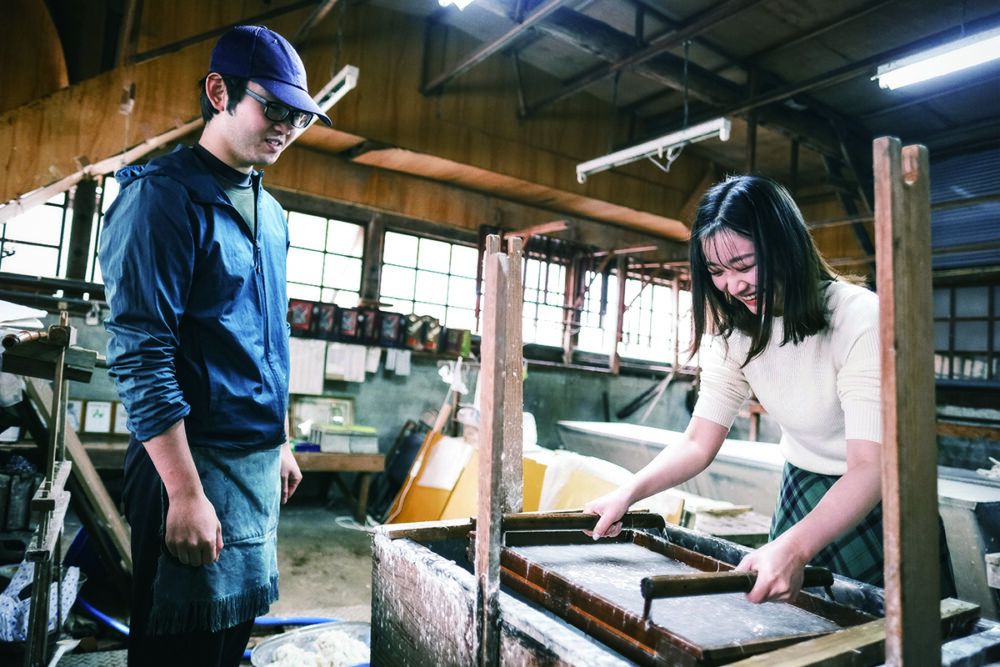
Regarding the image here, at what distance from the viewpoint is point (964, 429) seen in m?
4.44

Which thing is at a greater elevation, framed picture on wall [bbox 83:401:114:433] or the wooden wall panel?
the wooden wall panel

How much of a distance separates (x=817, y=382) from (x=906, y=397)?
781mm

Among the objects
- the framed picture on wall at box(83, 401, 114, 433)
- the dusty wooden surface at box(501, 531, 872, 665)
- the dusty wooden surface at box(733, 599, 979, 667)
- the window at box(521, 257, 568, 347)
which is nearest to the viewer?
the dusty wooden surface at box(733, 599, 979, 667)

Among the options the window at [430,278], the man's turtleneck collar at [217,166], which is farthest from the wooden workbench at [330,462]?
the man's turtleneck collar at [217,166]

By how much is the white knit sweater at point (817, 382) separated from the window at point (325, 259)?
5.91 metres

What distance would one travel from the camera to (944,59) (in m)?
4.32

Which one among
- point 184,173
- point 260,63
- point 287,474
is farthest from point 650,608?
point 260,63

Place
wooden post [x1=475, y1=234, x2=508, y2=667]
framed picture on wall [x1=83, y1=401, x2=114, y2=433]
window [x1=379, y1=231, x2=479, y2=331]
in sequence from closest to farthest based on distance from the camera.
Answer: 1. wooden post [x1=475, y1=234, x2=508, y2=667]
2. framed picture on wall [x1=83, y1=401, x2=114, y2=433]
3. window [x1=379, y1=231, x2=479, y2=331]

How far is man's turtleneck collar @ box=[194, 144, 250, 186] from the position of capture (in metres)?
1.53

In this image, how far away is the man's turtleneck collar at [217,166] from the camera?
1534 mm

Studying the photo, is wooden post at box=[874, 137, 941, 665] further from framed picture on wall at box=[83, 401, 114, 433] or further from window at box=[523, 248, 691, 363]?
window at box=[523, 248, 691, 363]

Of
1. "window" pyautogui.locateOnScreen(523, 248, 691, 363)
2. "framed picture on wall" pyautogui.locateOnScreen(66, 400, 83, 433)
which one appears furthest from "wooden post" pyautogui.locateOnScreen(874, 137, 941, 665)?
"window" pyautogui.locateOnScreen(523, 248, 691, 363)

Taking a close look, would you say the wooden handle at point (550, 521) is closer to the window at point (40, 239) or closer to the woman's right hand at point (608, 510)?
the woman's right hand at point (608, 510)

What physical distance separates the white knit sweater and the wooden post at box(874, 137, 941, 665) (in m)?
0.53
